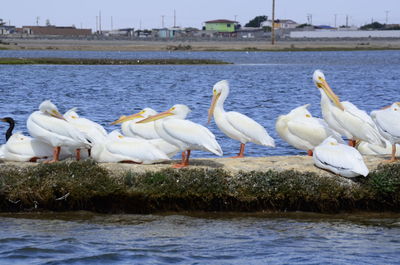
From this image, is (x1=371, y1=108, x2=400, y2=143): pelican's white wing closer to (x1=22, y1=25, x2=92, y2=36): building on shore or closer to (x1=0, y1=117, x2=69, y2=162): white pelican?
(x1=0, y1=117, x2=69, y2=162): white pelican

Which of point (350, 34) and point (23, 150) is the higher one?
point (23, 150)

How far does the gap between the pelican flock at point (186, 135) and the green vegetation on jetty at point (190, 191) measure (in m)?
0.34

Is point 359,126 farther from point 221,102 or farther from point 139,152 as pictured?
point 139,152

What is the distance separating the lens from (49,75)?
150 feet

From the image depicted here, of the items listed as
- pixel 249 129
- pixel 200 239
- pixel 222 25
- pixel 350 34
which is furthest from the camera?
pixel 222 25

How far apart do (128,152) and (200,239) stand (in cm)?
198

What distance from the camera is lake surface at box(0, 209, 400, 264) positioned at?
321 inches

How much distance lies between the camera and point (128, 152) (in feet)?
33.6

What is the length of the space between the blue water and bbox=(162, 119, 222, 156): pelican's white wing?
4160 mm

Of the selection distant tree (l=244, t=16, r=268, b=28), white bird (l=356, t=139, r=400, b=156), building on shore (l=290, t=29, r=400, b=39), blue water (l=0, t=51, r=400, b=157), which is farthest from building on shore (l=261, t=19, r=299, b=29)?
white bird (l=356, t=139, r=400, b=156)

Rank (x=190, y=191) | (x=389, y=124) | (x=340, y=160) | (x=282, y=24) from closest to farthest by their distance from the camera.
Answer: (x=190, y=191), (x=340, y=160), (x=389, y=124), (x=282, y=24)

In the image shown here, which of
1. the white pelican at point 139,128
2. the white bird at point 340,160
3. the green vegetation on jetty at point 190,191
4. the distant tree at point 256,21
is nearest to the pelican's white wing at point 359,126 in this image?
the white bird at point 340,160

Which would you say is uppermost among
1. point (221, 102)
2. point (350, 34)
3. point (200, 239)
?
point (221, 102)

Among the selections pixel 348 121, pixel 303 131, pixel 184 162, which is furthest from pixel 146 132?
pixel 348 121
